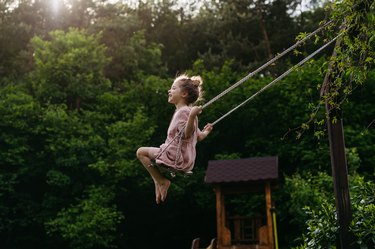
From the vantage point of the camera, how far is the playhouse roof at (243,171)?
12.6 m

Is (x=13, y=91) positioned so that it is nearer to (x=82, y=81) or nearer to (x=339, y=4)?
(x=82, y=81)

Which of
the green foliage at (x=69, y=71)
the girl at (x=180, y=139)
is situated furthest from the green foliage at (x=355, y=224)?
the green foliage at (x=69, y=71)

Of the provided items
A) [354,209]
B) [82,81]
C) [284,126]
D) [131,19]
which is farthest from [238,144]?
[354,209]

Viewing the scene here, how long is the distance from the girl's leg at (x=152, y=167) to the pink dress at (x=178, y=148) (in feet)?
0.39

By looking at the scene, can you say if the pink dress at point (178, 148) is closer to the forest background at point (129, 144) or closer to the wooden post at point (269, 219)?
the wooden post at point (269, 219)

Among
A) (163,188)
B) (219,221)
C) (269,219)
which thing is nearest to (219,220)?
(219,221)

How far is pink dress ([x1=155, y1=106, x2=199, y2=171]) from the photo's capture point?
4.50m

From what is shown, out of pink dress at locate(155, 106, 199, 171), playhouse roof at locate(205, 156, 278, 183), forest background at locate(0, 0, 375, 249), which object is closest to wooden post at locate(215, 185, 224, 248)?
playhouse roof at locate(205, 156, 278, 183)

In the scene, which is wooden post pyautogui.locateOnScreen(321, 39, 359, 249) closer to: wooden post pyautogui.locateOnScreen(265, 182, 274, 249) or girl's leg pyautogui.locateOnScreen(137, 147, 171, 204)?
girl's leg pyautogui.locateOnScreen(137, 147, 171, 204)

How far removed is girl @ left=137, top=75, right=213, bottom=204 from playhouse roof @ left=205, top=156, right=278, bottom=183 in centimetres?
780

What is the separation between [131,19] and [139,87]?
7057 mm

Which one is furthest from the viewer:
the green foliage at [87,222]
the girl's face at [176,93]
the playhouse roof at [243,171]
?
the green foliage at [87,222]

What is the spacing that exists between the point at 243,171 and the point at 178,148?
859 centimetres

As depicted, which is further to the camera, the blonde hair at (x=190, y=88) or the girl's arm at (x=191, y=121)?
the blonde hair at (x=190, y=88)
